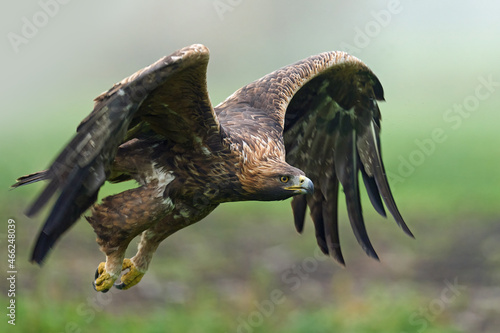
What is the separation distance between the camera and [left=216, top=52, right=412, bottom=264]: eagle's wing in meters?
8.58

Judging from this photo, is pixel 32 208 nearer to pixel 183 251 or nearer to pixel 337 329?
pixel 337 329

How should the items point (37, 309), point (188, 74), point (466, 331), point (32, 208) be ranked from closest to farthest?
point (32, 208)
point (188, 74)
point (37, 309)
point (466, 331)

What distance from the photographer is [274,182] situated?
704 cm

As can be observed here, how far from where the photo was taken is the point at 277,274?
14820mm

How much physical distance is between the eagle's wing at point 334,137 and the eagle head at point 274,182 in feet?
4.27

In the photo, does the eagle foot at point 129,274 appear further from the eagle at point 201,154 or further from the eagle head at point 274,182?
the eagle head at point 274,182

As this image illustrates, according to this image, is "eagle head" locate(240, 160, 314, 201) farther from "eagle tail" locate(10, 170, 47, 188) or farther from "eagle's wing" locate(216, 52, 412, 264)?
"eagle tail" locate(10, 170, 47, 188)

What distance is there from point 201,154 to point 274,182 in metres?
0.59

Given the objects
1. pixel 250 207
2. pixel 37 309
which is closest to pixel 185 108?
pixel 37 309

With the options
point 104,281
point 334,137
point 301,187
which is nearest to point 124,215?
point 104,281

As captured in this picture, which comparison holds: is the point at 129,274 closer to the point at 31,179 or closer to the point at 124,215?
the point at 124,215

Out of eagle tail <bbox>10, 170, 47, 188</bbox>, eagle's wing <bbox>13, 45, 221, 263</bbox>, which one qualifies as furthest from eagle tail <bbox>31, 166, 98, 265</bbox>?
eagle tail <bbox>10, 170, 47, 188</bbox>

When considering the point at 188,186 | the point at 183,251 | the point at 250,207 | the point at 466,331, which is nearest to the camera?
the point at 188,186

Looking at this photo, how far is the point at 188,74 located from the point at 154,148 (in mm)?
999
